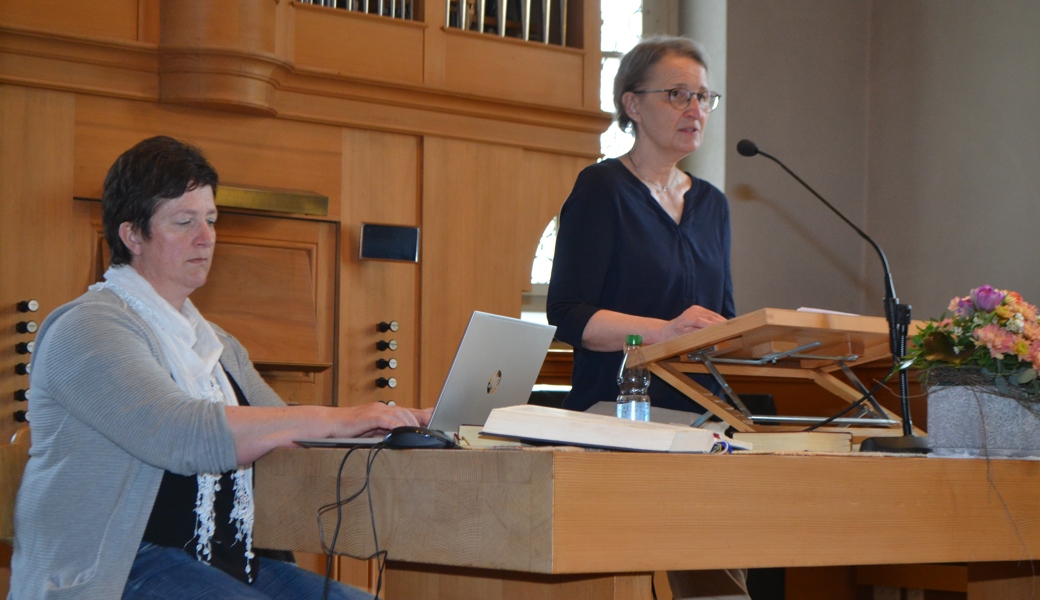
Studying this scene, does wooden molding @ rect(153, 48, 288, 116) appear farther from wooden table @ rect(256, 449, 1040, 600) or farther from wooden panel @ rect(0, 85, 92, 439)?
wooden table @ rect(256, 449, 1040, 600)

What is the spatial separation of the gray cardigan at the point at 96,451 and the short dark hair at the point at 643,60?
51.9 inches

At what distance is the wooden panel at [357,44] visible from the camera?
4746mm

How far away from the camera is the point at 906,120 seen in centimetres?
571

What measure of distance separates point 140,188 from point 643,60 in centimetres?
120

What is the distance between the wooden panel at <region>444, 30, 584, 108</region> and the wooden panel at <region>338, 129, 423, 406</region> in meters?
0.41

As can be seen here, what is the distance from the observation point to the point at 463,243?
4980 mm

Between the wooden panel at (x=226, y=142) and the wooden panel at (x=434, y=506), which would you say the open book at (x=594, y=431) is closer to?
the wooden panel at (x=434, y=506)

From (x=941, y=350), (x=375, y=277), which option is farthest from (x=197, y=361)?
(x=375, y=277)

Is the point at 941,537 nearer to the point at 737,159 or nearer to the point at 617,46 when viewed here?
the point at 737,159

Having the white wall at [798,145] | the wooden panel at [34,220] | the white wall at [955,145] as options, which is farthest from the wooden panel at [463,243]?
the white wall at [955,145]

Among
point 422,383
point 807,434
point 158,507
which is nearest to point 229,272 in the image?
point 422,383

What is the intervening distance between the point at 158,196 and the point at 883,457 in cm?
149

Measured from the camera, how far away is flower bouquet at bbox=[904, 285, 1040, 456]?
6.04 feet

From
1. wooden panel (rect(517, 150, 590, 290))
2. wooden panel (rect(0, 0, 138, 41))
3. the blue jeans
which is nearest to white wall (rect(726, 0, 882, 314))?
wooden panel (rect(517, 150, 590, 290))
